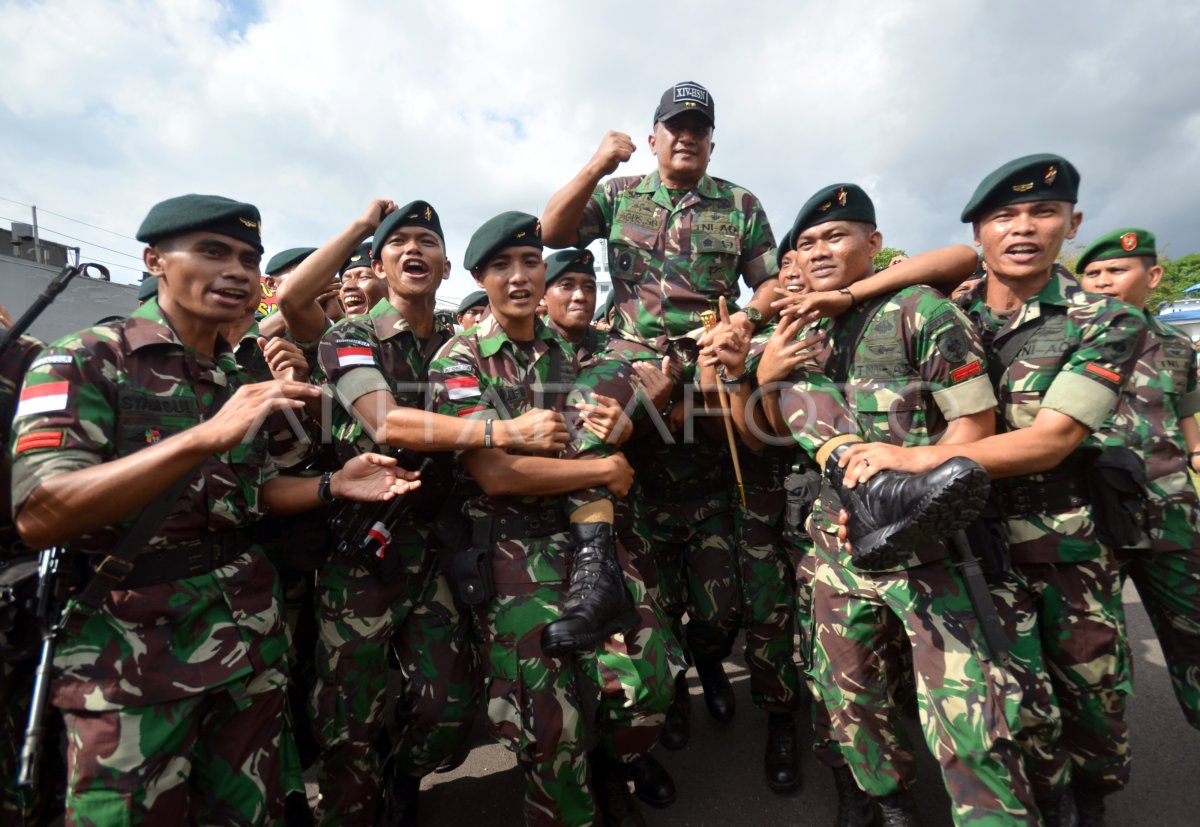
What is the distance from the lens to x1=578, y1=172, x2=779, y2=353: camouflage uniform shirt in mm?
3787

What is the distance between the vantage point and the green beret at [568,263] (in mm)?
4082

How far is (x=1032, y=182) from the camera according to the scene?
103 inches

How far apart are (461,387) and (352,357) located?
1.78 feet

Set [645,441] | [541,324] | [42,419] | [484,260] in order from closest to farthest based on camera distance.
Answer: [42,419] < [484,260] < [541,324] < [645,441]

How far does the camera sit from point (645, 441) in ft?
13.2

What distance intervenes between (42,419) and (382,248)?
1.71 meters

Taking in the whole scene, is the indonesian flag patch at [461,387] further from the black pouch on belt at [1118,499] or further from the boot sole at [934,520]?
the black pouch on belt at [1118,499]

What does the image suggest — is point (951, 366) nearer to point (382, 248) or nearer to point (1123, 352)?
point (1123, 352)

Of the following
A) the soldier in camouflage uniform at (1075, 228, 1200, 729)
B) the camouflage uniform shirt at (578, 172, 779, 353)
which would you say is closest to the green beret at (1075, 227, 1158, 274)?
the soldier in camouflage uniform at (1075, 228, 1200, 729)

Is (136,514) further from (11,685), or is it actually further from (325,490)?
(11,685)

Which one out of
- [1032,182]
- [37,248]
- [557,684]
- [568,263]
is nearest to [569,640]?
[557,684]

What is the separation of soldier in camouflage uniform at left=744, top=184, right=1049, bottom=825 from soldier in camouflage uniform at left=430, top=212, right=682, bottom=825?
85cm

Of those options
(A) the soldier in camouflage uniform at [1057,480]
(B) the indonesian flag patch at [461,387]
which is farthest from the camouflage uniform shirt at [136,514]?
(A) the soldier in camouflage uniform at [1057,480]

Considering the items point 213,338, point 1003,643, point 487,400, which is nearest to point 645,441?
point 487,400
